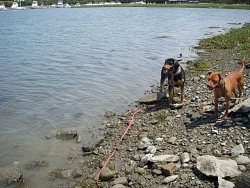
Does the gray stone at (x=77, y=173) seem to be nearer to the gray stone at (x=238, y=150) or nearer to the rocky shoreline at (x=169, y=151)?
the rocky shoreline at (x=169, y=151)

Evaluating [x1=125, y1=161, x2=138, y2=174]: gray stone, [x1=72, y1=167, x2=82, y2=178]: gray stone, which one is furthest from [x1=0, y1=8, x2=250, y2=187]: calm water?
[x1=125, y1=161, x2=138, y2=174]: gray stone

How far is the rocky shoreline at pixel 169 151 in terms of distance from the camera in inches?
232

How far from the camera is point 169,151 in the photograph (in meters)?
7.18

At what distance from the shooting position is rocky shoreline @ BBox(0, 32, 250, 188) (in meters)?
5.88

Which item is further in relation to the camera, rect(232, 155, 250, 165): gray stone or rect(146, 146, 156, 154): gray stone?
rect(146, 146, 156, 154): gray stone

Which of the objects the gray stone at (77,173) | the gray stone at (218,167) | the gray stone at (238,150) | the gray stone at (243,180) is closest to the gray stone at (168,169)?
the gray stone at (218,167)

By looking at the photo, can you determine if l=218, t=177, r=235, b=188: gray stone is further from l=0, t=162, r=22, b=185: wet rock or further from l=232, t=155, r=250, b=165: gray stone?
l=0, t=162, r=22, b=185: wet rock

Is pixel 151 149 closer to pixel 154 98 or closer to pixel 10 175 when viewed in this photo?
pixel 10 175

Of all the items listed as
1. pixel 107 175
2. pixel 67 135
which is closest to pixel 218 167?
pixel 107 175

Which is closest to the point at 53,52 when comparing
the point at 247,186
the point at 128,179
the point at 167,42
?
the point at 167,42

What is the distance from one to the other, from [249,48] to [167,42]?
11323 mm

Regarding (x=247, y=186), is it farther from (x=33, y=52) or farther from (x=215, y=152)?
(x=33, y=52)

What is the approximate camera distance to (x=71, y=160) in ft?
25.6

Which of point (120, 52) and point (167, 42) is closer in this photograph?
point (120, 52)
